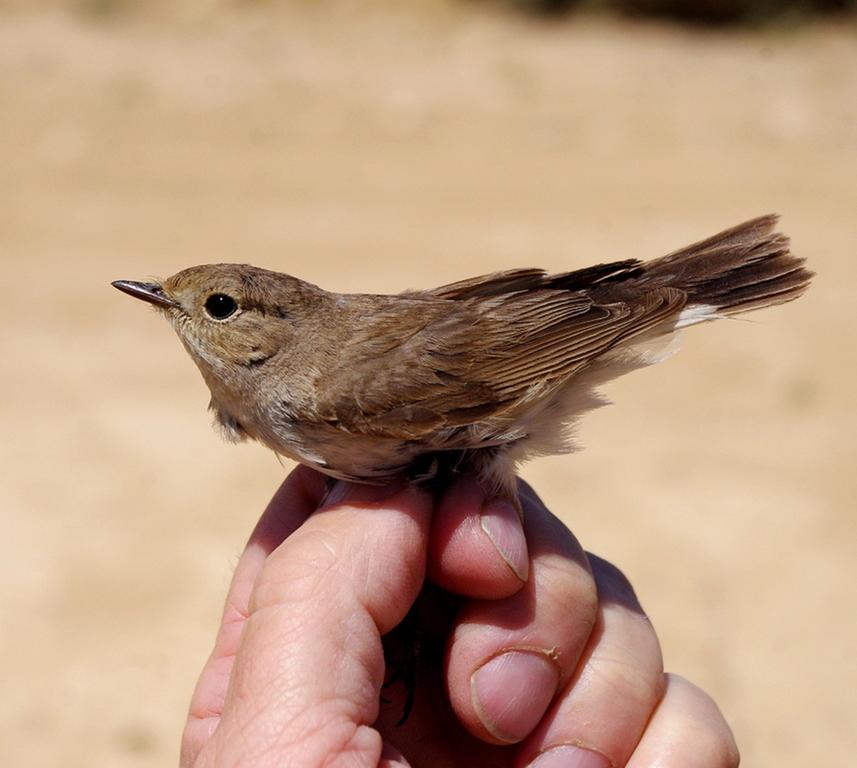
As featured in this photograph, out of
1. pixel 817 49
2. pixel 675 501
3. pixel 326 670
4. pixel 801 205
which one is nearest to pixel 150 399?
pixel 675 501

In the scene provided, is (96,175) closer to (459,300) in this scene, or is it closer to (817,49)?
(459,300)

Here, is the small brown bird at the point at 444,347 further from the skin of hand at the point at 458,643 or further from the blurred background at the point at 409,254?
the blurred background at the point at 409,254

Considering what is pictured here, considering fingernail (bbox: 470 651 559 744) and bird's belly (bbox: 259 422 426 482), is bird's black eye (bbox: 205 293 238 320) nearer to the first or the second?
bird's belly (bbox: 259 422 426 482)

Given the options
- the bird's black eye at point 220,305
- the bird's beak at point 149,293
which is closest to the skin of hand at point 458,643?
the bird's black eye at point 220,305

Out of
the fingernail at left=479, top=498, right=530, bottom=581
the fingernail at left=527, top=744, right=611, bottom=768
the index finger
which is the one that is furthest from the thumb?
the fingernail at left=527, top=744, right=611, bottom=768

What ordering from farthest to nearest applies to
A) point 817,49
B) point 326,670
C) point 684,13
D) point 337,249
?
1. point 684,13
2. point 817,49
3. point 337,249
4. point 326,670

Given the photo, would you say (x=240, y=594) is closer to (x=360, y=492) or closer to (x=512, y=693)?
(x=360, y=492)

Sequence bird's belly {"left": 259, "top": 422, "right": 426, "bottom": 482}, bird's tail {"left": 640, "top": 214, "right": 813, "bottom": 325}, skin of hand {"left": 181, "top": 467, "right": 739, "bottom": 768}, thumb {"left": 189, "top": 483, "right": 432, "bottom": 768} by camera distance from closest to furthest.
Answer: thumb {"left": 189, "top": 483, "right": 432, "bottom": 768} < skin of hand {"left": 181, "top": 467, "right": 739, "bottom": 768} < bird's belly {"left": 259, "top": 422, "right": 426, "bottom": 482} < bird's tail {"left": 640, "top": 214, "right": 813, "bottom": 325}
